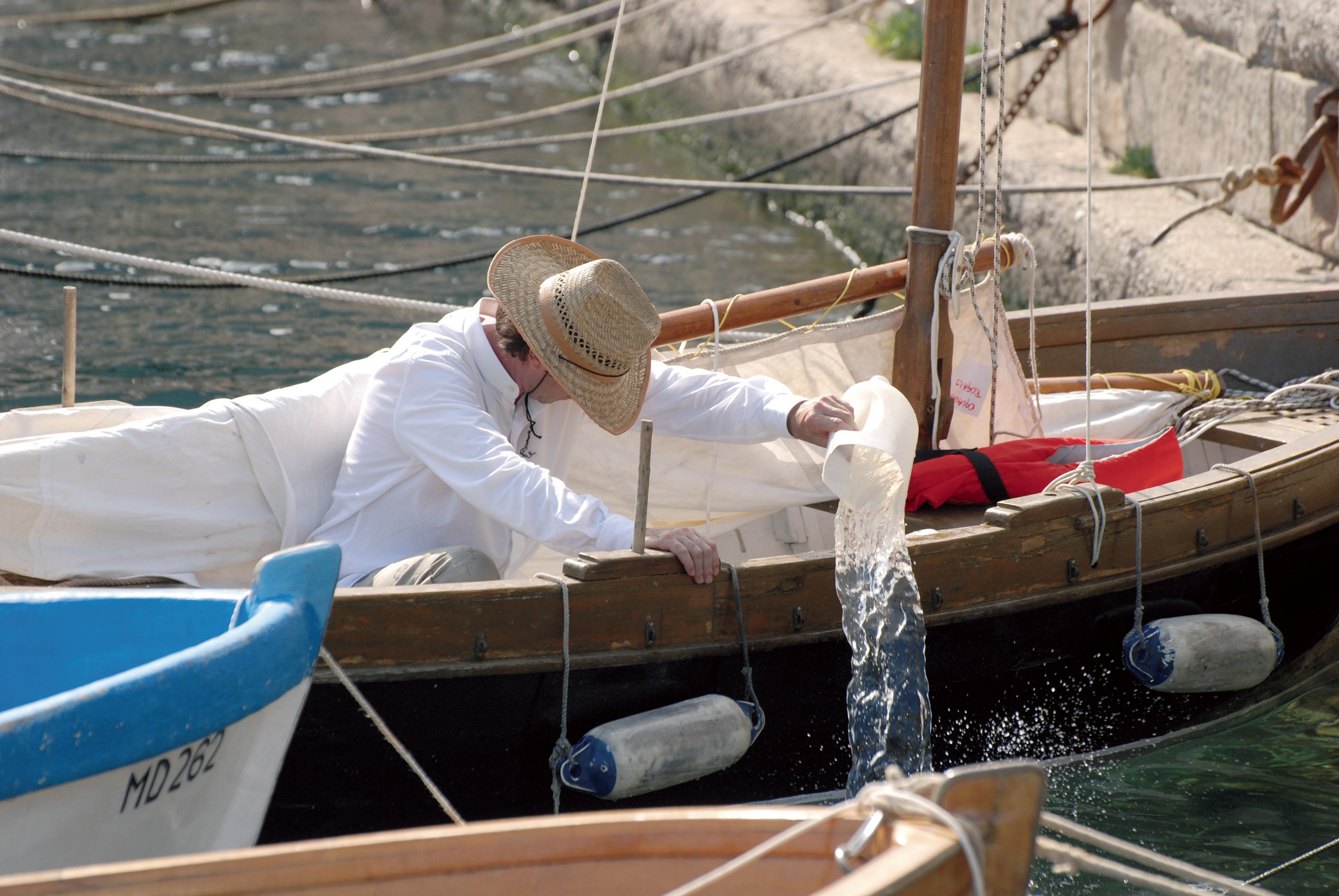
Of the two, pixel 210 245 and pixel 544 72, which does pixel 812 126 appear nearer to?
pixel 210 245

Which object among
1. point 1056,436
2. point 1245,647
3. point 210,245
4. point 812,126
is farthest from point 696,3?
A: point 1245,647

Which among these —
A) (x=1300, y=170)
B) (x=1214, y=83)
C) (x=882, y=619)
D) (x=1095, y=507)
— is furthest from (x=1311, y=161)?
(x=882, y=619)

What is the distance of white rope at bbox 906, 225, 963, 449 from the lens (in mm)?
3934

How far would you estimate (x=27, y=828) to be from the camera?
2025 mm

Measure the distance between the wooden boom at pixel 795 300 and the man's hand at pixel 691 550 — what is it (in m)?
0.95

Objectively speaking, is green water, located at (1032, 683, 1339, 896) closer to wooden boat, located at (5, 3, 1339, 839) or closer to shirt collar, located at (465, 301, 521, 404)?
wooden boat, located at (5, 3, 1339, 839)

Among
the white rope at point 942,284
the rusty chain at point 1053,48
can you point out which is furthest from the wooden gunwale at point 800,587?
the rusty chain at point 1053,48

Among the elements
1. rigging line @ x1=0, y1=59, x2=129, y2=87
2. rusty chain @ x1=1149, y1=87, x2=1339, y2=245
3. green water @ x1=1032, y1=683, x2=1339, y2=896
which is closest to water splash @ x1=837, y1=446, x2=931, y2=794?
green water @ x1=1032, y1=683, x2=1339, y2=896

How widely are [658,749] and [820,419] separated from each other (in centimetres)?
96

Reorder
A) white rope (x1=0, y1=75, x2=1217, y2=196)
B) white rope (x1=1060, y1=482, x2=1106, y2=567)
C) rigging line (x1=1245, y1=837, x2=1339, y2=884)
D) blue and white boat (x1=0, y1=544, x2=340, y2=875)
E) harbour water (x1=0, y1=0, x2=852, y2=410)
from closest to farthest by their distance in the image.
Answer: blue and white boat (x1=0, y1=544, x2=340, y2=875), rigging line (x1=1245, y1=837, x2=1339, y2=884), white rope (x1=1060, y1=482, x2=1106, y2=567), white rope (x1=0, y1=75, x2=1217, y2=196), harbour water (x1=0, y1=0, x2=852, y2=410)

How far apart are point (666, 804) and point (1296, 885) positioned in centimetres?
159

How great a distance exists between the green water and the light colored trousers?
1.53m

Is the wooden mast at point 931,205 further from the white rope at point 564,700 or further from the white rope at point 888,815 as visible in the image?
the white rope at point 888,815

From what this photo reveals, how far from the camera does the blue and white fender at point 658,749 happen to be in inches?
112
